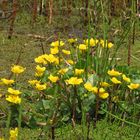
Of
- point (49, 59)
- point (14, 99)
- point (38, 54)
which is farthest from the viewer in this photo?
point (38, 54)

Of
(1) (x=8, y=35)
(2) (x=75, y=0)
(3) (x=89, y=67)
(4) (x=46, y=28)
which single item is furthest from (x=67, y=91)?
(2) (x=75, y=0)

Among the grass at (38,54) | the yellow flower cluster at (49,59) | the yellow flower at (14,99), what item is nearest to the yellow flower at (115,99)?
the grass at (38,54)

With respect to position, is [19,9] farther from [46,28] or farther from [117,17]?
[117,17]

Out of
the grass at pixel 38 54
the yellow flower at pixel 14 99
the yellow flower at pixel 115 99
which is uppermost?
the yellow flower at pixel 14 99

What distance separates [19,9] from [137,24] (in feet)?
3.78

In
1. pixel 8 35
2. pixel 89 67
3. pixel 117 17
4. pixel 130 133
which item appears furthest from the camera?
pixel 117 17

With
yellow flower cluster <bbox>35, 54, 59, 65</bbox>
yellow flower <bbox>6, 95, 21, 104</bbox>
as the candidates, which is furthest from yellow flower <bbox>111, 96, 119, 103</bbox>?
yellow flower <bbox>6, 95, 21, 104</bbox>

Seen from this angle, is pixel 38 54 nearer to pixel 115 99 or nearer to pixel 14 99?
pixel 115 99

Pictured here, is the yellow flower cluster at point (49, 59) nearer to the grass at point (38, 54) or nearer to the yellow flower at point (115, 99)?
the grass at point (38, 54)

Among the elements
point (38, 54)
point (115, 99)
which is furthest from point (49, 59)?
point (38, 54)

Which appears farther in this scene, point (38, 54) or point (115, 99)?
point (38, 54)

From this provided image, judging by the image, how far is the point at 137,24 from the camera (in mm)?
4941

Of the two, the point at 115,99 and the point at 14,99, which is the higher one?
the point at 14,99

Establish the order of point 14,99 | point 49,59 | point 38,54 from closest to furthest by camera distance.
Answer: point 14,99 → point 49,59 → point 38,54
